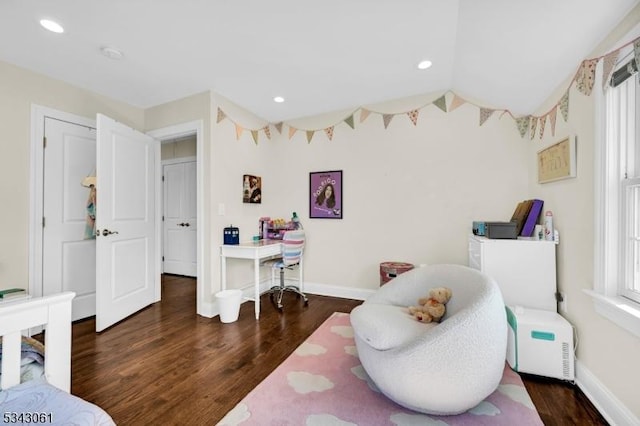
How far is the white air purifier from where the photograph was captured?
1656 millimetres

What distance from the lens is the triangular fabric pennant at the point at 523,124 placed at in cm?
253

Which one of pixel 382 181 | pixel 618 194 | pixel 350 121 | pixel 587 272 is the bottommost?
pixel 587 272

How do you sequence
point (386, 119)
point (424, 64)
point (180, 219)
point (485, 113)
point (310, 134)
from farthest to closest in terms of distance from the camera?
point (180, 219)
point (310, 134)
point (386, 119)
point (485, 113)
point (424, 64)

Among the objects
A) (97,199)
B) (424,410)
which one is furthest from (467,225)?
(97,199)

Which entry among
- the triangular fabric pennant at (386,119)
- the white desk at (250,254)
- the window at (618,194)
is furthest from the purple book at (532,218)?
the white desk at (250,254)

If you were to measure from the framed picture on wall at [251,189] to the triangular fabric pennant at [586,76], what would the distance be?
3006 millimetres

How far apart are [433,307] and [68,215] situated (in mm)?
3387

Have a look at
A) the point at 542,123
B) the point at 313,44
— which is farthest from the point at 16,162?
the point at 542,123

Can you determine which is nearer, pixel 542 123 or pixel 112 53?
pixel 112 53

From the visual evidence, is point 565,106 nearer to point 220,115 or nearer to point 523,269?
point 523,269

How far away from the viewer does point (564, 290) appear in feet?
6.10

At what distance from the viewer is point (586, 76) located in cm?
163

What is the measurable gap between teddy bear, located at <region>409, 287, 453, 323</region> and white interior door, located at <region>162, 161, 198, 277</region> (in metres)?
3.80

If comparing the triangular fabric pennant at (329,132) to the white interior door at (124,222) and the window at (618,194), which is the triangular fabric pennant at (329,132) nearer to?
the white interior door at (124,222)
